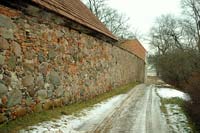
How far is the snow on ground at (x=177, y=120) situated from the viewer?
7.94m

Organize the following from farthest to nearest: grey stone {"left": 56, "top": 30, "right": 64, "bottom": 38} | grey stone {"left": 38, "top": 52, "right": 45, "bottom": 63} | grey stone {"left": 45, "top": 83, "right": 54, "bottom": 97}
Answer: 1. grey stone {"left": 56, "top": 30, "right": 64, "bottom": 38}
2. grey stone {"left": 45, "top": 83, "right": 54, "bottom": 97}
3. grey stone {"left": 38, "top": 52, "right": 45, "bottom": 63}

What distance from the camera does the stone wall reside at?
7070 millimetres

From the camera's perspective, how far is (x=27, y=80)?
786 centimetres

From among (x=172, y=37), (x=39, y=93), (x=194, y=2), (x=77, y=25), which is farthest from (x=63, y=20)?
(x=172, y=37)

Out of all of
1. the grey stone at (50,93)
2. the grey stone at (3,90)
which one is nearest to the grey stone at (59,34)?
the grey stone at (50,93)

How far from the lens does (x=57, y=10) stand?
907cm

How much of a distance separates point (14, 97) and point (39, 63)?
4.83 feet

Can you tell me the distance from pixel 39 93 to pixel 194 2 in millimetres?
36394

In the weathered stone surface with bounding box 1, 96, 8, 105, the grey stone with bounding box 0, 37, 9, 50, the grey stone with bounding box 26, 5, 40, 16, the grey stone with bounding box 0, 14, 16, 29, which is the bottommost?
the weathered stone surface with bounding box 1, 96, 8, 105

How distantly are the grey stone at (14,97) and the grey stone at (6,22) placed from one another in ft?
4.63

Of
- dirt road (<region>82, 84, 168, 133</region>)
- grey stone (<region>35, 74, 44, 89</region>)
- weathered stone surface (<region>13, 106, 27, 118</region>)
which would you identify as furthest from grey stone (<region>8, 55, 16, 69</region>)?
dirt road (<region>82, 84, 168, 133</region>)

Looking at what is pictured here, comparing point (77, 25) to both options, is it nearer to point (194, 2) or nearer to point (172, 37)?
point (194, 2)

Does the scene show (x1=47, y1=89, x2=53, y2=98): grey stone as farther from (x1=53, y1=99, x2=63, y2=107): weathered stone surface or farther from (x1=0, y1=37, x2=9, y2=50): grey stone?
(x1=0, y1=37, x2=9, y2=50): grey stone

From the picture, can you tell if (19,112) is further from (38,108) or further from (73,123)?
(73,123)
